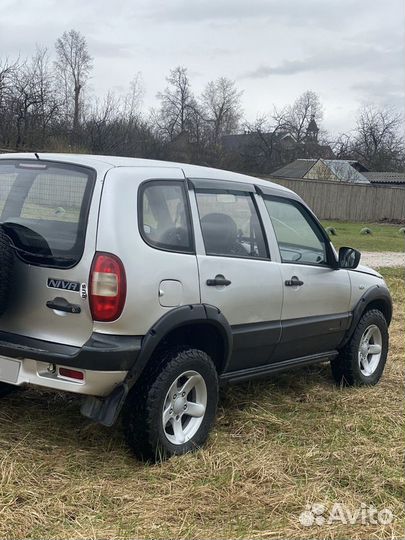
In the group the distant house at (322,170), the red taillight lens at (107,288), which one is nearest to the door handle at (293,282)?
the red taillight lens at (107,288)

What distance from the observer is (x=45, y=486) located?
11.0 feet

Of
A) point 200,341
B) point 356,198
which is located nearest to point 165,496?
point 200,341

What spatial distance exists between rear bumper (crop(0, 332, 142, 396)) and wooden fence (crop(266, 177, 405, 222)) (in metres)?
30.0

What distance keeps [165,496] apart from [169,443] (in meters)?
→ 0.44

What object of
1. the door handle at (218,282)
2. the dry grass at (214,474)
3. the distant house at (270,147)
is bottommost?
the dry grass at (214,474)

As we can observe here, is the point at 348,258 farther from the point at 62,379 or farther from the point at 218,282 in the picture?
the point at 62,379

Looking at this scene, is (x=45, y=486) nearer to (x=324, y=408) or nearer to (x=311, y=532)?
(x=311, y=532)

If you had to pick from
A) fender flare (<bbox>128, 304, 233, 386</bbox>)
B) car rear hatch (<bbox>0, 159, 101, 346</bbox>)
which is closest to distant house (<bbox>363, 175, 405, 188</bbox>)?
fender flare (<bbox>128, 304, 233, 386</bbox>)

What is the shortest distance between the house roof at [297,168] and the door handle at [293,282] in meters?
50.7

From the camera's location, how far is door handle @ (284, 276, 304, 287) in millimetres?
4561

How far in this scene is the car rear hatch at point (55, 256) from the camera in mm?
3434

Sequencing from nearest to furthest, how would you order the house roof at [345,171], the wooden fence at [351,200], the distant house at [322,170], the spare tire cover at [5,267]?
the spare tire cover at [5,267] < the wooden fence at [351,200] < the distant house at [322,170] < the house roof at [345,171]

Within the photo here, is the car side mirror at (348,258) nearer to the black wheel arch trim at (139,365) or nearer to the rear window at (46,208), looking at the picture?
the black wheel arch trim at (139,365)

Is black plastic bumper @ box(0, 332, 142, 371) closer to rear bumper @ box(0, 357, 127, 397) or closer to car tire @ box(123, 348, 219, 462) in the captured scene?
rear bumper @ box(0, 357, 127, 397)
